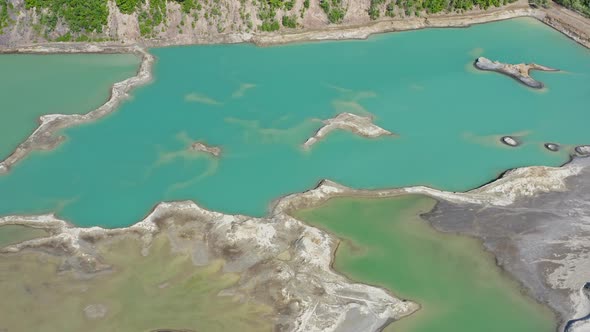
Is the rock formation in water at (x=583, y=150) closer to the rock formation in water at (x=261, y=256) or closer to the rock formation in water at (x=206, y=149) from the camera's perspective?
the rock formation in water at (x=261, y=256)

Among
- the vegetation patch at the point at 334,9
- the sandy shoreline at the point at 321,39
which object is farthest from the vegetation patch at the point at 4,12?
the vegetation patch at the point at 334,9

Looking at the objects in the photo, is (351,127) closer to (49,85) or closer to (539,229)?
(539,229)

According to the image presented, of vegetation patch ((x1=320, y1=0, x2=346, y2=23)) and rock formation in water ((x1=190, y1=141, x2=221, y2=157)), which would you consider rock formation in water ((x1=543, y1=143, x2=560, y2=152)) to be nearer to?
rock formation in water ((x1=190, y1=141, x2=221, y2=157))

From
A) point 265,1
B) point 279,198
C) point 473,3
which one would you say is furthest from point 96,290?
point 473,3

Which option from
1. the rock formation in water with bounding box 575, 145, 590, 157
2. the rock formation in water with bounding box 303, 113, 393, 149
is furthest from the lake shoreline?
the rock formation in water with bounding box 575, 145, 590, 157

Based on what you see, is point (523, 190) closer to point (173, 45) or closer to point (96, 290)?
point (96, 290)

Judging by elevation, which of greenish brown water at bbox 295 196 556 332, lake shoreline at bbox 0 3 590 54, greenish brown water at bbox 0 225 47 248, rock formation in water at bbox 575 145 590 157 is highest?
lake shoreline at bbox 0 3 590 54

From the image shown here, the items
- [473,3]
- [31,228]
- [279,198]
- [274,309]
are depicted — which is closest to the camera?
[274,309]
